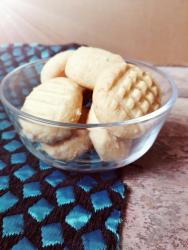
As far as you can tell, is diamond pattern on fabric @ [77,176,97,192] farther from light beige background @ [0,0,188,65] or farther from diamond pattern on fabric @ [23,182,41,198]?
light beige background @ [0,0,188,65]

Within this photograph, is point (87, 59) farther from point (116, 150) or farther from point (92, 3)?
point (92, 3)

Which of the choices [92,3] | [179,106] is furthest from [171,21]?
[179,106]

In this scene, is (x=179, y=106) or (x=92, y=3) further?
(x=92, y=3)

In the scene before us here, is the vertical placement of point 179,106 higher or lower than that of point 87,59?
lower

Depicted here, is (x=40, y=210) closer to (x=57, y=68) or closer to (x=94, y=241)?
(x=94, y=241)

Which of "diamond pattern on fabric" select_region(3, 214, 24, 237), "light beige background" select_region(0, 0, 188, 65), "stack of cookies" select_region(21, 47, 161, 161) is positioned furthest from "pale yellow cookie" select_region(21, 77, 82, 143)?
"light beige background" select_region(0, 0, 188, 65)

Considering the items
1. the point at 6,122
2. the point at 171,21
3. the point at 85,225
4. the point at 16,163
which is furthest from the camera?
the point at 171,21

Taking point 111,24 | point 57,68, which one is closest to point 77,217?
point 57,68
